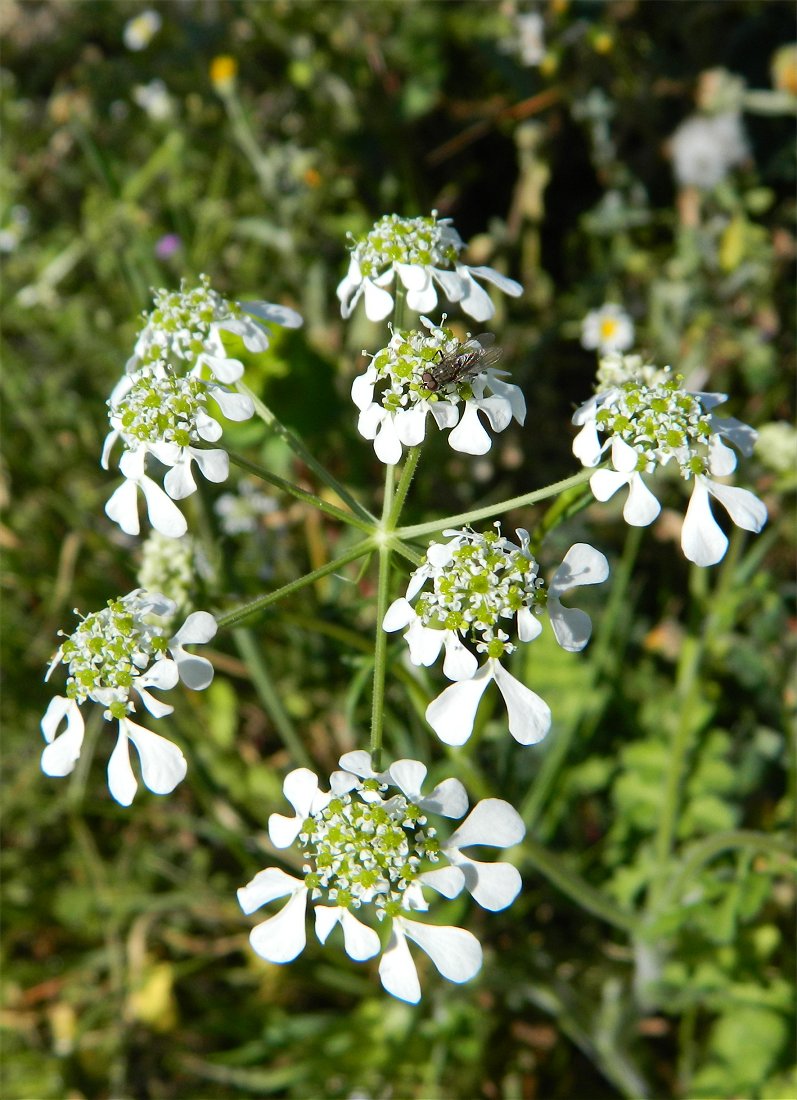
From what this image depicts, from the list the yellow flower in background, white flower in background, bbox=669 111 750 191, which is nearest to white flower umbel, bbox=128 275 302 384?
the yellow flower in background

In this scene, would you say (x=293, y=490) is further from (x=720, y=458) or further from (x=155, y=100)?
(x=155, y=100)

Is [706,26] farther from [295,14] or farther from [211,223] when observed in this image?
[211,223]

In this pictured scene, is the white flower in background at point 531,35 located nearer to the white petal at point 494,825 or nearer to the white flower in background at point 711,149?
the white flower in background at point 711,149

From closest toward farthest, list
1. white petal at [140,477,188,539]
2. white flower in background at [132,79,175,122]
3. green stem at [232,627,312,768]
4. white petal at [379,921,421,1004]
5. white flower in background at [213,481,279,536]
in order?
white petal at [379,921,421,1004] → white petal at [140,477,188,539] → green stem at [232,627,312,768] → white flower in background at [213,481,279,536] → white flower in background at [132,79,175,122]

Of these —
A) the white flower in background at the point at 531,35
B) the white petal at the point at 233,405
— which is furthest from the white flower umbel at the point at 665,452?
the white flower in background at the point at 531,35

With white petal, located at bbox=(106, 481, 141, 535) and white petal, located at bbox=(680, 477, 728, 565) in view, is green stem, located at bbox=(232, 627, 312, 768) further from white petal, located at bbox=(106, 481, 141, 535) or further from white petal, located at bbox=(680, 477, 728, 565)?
white petal, located at bbox=(680, 477, 728, 565)

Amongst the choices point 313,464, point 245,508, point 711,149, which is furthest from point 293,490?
point 711,149

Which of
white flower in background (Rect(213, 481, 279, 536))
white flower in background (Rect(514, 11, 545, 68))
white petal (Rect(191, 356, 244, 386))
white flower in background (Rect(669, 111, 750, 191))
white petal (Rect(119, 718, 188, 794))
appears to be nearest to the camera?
white petal (Rect(119, 718, 188, 794))
